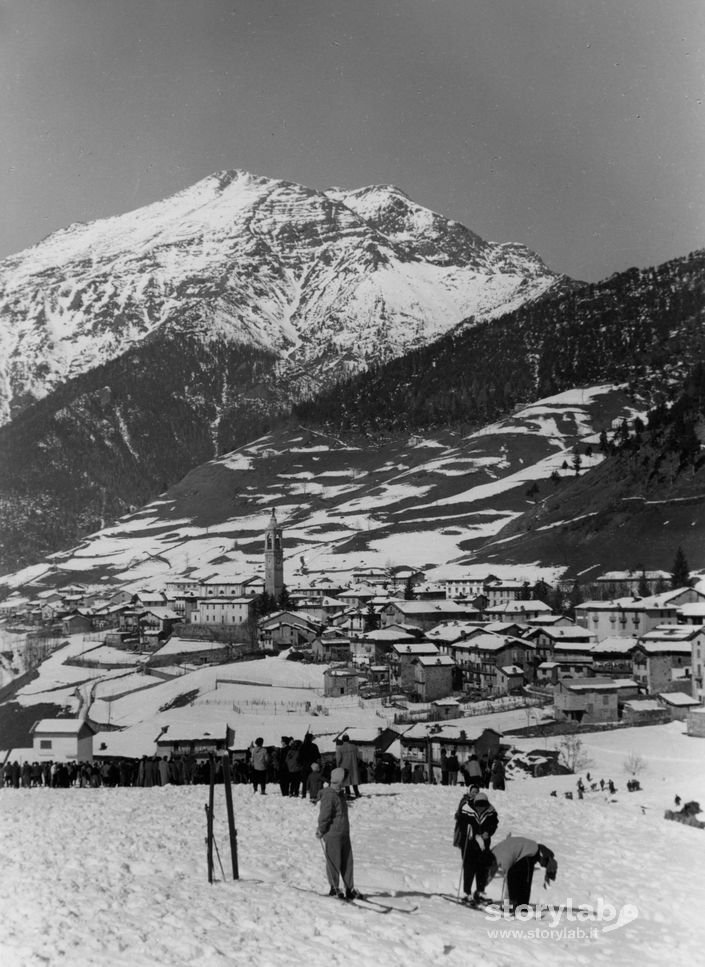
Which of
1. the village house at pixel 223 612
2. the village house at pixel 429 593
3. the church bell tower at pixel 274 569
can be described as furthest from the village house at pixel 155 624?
the village house at pixel 429 593

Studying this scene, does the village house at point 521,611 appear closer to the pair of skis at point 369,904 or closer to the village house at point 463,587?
the village house at point 463,587

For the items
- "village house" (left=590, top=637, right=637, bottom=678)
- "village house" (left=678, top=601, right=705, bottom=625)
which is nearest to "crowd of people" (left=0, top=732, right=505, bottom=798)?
"village house" (left=590, top=637, right=637, bottom=678)

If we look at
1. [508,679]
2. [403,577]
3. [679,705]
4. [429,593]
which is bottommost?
[679,705]

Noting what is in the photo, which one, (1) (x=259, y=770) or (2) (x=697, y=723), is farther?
(2) (x=697, y=723)

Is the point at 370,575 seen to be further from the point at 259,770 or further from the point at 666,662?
the point at 259,770

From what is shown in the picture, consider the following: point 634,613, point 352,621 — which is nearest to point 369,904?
point 634,613

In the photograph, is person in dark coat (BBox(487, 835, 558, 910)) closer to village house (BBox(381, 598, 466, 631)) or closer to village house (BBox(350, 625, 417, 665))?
village house (BBox(350, 625, 417, 665))
